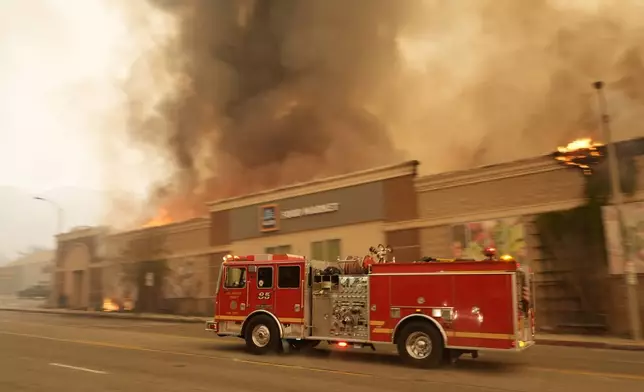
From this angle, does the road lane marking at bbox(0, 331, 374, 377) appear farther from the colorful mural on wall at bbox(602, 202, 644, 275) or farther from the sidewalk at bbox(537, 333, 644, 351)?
the colorful mural on wall at bbox(602, 202, 644, 275)

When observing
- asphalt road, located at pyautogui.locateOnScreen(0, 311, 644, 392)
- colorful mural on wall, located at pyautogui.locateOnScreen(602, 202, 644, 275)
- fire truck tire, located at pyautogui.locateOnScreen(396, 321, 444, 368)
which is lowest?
asphalt road, located at pyautogui.locateOnScreen(0, 311, 644, 392)

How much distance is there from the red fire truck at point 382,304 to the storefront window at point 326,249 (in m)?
12.3

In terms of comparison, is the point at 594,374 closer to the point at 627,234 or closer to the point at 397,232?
A: the point at 627,234

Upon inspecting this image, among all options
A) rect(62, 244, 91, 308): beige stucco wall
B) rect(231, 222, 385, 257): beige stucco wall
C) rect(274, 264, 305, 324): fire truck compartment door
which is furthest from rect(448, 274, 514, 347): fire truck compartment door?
rect(62, 244, 91, 308): beige stucco wall

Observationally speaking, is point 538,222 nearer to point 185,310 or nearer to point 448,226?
point 448,226

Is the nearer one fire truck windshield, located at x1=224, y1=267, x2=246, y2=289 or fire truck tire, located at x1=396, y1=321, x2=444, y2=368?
fire truck tire, located at x1=396, y1=321, x2=444, y2=368

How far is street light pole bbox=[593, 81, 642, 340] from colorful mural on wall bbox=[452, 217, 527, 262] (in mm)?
3312

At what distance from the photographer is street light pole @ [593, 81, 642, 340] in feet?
50.5

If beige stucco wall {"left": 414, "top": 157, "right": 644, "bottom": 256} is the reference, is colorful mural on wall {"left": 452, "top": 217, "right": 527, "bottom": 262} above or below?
below

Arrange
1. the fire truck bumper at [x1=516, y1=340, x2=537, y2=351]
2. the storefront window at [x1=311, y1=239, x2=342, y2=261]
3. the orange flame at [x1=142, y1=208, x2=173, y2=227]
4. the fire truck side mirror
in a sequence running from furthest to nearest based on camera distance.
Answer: the orange flame at [x1=142, y1=208, x2=173, y2=227] < the storefront window at [x1=311, y1=239, x2=342, y2=261] < the fire truck side mirror < the fire truck bumper at [x1=516, y1=340, x2=537, y2=351]

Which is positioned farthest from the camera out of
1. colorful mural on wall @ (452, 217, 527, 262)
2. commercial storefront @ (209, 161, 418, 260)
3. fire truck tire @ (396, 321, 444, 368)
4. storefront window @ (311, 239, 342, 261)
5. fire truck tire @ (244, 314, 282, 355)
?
storefront window @ (311, 239, 342, 261)

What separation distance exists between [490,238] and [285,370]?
40.6 feet

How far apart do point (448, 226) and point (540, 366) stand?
435 inches

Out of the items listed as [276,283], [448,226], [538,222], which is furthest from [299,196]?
[276,283]
